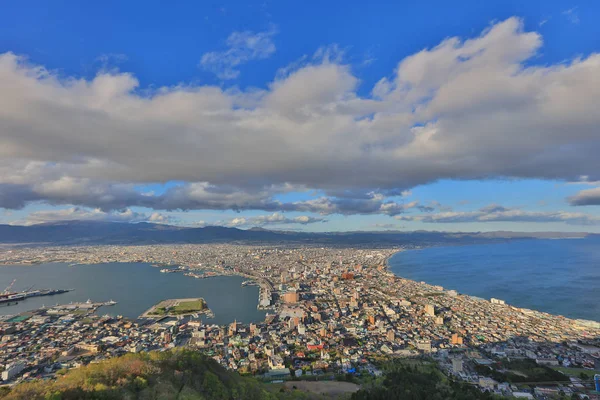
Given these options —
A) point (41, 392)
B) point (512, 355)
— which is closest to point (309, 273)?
point (512, 355)

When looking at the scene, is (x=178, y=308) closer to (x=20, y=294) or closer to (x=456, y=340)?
(x=20, y=294)

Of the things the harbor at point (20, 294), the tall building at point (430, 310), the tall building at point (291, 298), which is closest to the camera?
the tall building at point (430, 310)

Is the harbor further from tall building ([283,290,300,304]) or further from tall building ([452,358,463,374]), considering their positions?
tall building ([452,358,463,374])

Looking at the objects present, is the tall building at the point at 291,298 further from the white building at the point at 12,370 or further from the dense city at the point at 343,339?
the white building at the point at 12,370

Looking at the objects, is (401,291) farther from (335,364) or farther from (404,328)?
(335,364)

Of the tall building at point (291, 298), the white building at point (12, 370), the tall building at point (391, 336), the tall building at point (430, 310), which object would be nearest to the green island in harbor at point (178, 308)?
the tall building at point (291, 298)
